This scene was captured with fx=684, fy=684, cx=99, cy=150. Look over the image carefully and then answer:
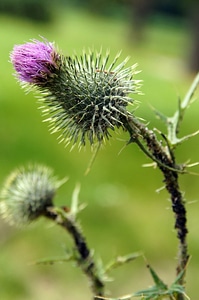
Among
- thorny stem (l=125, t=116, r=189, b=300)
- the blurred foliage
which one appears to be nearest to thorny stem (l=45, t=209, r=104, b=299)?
thorny stem (l=125, t=116, r=189, b=300)

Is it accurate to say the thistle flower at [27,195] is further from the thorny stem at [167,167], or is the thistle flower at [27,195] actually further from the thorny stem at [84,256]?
the thorny stem at [167,167]

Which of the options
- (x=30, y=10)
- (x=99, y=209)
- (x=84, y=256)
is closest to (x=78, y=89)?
(x=84, y=256)

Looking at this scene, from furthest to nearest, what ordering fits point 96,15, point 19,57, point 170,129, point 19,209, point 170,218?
point 96,15 < point 170,218 < point 19,209 < point 170,129 < point 19,57

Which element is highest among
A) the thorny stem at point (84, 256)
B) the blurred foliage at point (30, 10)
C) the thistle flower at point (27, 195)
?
the blurred foliage at point (30, 10)

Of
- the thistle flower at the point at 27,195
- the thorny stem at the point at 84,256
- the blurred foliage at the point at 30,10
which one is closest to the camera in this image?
the thorny stem at the point at 84,256

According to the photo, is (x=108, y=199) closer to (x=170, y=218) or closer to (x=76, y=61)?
→ (x=170, y=218)

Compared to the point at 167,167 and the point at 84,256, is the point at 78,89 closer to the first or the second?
the point at 167,167

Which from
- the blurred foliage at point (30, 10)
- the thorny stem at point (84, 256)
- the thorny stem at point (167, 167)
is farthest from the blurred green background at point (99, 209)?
the blurred foliage at point (30, 10)

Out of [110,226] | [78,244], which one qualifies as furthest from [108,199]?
[78,244]
